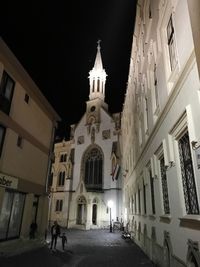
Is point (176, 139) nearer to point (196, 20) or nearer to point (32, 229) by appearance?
point (196, 20)

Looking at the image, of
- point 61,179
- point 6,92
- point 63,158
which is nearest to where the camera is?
point 6,92

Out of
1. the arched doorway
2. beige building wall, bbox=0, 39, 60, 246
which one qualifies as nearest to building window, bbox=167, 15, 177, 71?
beige building wall, bbox=0, 39, 60, 246

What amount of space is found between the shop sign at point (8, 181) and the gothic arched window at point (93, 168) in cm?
2636

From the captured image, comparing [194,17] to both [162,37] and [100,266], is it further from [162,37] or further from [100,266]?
[100,266]

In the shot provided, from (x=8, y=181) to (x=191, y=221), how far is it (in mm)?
11060

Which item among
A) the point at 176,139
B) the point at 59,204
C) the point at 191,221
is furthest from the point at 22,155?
the point at 59,204

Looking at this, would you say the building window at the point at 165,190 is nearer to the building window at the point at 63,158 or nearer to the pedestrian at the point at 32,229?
the pedestrian at the point at 32,229

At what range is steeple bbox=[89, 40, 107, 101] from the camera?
49.7 meters

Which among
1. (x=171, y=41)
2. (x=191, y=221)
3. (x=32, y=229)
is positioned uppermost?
(x=171, y=41)

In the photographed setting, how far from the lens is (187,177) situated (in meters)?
6.46

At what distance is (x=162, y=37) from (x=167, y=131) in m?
→ 4.15

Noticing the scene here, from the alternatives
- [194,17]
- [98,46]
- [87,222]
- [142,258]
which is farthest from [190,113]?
[98,46]

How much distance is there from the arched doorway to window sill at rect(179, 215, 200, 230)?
31402 mm

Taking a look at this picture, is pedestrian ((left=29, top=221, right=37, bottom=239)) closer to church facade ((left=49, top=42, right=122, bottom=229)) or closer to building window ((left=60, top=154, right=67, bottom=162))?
church facade ((left=49, top=42, right=122, bottom=229))
